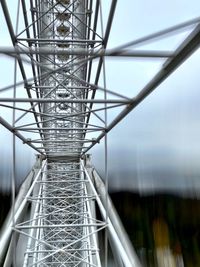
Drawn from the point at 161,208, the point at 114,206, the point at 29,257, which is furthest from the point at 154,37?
the point at 29,257

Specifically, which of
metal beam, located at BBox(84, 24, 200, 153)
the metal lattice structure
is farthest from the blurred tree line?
metal beam, located at BBox(84, 24, 200, 153)

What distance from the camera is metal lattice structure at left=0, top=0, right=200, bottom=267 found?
366 centimetres

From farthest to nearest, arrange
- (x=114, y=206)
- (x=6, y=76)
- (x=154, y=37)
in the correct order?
(x=114, y=206) → (x=6, y=76) → (x=154, y=37)

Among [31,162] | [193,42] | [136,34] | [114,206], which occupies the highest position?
[136,34]

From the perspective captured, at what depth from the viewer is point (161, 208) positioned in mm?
3498

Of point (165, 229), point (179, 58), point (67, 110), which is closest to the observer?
point (179, 58)

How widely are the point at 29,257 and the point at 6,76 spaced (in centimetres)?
324

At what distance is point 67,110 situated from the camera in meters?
10.3

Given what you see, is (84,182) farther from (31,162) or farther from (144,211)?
(144,211)

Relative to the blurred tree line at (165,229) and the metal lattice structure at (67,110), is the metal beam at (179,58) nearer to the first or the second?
the metal lattice structure at (67,110)

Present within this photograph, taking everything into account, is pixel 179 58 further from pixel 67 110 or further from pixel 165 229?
pixel 67 110

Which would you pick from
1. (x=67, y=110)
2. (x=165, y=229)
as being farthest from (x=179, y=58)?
(x=67, y=110)

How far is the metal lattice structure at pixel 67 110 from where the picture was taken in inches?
144

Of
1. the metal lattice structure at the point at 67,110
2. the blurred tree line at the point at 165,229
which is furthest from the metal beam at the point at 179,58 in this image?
the blurred tree line at the point at 165,229
